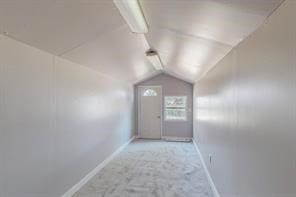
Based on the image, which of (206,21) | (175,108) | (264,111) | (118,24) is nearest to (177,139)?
(175,108)

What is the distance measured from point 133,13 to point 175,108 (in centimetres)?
646

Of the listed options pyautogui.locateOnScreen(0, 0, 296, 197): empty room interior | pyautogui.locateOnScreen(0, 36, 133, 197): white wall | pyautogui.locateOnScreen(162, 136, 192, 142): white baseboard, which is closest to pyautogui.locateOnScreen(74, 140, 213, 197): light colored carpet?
pyautogui.locateOnScreen(0, 0, 296, 197): empty room interior

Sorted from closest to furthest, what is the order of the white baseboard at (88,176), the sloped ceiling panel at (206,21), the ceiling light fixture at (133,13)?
the sloped ceiling panel at (206,21) → the ceiling light fixture at (133,13) → the white baseboard at (88,176)

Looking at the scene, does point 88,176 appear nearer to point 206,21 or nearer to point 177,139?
point 206,21

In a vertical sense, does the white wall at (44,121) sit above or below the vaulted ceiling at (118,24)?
below

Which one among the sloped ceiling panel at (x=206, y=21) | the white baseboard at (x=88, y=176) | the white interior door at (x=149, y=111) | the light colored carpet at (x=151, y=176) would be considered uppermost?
the sloped ceiling panel at (x=206, y=21)

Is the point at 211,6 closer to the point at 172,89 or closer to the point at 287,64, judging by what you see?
the point at 287,64

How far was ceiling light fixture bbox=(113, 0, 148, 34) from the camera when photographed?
1.90m

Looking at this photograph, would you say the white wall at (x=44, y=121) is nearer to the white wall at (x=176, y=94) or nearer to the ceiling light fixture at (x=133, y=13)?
the ceiling light fixture at (x=133, y=13)

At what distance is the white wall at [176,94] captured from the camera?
8.23 m

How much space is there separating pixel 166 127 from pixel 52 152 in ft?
19.1

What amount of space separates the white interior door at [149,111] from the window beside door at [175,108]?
30 cm

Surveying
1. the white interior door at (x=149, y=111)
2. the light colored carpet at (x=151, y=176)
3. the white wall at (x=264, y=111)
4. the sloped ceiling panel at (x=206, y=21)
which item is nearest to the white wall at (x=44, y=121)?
the light colored carpet at (x=151, y=176)

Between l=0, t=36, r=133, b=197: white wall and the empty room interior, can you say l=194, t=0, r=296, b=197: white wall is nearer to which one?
the empty room interior
